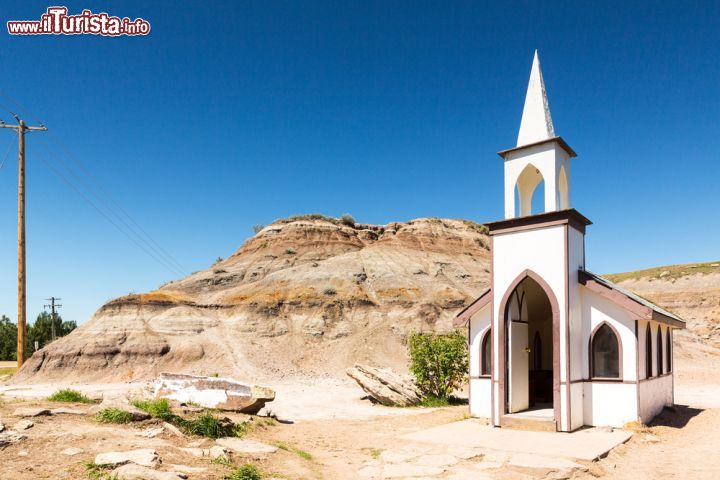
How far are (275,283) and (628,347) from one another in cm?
3550

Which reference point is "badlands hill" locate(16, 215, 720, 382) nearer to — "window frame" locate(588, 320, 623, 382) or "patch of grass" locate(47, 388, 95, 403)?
"patch of grass" locate(47, 388, 95, 403)

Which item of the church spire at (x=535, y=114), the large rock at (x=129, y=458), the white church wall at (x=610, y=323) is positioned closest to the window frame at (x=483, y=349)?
the white church wall at (x=610, y=323)

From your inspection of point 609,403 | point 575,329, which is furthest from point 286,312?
point 609,403

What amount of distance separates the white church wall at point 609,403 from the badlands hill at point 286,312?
22.6m

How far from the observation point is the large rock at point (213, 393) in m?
15.6

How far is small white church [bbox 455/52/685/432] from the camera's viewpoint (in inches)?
551

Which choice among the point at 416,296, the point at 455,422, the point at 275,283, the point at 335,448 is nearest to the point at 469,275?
the point at 416,296

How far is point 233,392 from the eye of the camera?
1594 cm

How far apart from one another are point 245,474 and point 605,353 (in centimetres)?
1031

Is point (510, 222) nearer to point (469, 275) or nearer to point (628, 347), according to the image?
point (628, 347)

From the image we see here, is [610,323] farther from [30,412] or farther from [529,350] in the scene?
[30,412]

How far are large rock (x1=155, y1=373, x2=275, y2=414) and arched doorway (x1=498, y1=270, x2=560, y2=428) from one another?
23.1 ft

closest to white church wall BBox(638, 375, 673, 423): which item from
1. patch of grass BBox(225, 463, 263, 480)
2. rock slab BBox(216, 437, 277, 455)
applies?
rock slab BBox(216, 437, 277, 455)

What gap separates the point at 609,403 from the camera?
1422 cm
